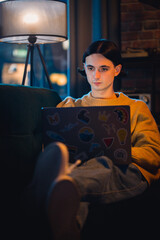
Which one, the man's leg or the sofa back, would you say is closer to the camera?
the man's leg

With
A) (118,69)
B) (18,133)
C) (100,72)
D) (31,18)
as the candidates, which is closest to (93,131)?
(18,133)

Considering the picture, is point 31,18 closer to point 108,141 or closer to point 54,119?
point 54,119

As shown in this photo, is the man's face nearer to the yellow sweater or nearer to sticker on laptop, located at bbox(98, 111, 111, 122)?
the yellow sweater

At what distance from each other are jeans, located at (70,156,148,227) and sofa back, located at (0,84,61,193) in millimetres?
241

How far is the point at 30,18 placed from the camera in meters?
2.06

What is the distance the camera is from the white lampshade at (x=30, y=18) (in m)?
2.04

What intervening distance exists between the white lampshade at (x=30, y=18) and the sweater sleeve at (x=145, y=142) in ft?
3.20

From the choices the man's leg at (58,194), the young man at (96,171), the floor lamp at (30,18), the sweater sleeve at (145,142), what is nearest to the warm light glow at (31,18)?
the floor lamp at (30,18)

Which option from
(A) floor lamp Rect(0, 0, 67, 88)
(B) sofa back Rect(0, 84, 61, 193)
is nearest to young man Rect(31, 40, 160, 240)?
(B) sofa back Rect(0, 84, 61, 193)

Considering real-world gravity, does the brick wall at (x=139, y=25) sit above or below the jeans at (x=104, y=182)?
above

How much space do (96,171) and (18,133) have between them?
0.37 meters

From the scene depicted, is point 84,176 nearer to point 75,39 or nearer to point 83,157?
point 83,157

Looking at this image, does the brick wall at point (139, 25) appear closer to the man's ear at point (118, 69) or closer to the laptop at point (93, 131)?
the man's ear at point (118, 69)

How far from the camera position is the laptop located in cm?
115
